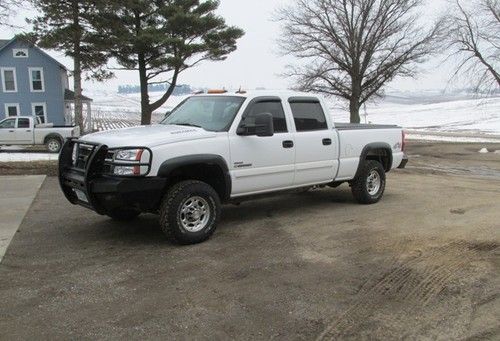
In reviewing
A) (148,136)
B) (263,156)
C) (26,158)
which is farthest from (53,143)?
(148,136)

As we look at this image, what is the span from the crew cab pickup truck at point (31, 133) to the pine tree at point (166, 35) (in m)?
5.88

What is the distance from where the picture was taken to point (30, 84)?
3672cm

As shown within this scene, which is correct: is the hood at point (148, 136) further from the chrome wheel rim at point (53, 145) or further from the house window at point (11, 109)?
the house window at point (11, 109)

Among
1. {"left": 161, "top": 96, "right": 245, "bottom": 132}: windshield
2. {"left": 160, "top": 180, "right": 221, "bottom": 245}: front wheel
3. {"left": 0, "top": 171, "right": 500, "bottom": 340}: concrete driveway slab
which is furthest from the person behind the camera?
{"left": 161, "top": 96, "right": 245, "bottom": 132}: windshield

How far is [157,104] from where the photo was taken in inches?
1236

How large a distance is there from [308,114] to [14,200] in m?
5.11

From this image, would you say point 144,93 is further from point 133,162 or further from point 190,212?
point 133,162

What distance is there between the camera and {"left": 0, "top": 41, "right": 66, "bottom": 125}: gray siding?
3606cm

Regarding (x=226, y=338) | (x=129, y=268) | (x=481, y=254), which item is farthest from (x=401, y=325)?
(x=129, y=268)

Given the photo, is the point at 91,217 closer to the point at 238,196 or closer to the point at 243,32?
the point at 238,196

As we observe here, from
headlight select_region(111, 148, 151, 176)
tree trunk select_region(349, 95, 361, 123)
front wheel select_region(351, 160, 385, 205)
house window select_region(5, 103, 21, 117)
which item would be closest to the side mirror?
headlight select_region(111, 148, 151, 176)

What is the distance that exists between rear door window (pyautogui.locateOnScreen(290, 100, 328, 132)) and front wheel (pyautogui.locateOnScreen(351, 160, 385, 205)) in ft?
3.78

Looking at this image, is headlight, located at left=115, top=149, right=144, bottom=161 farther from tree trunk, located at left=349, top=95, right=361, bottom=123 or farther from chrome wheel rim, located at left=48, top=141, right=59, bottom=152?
tree trunk, located at left=349, top=95, right=361, bottom=123

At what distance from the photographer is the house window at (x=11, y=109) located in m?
36.2
